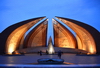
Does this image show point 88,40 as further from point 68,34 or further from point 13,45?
point 13,45

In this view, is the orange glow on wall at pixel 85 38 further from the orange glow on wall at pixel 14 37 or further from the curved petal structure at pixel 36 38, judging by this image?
the curved petal structure at pixel 36 38

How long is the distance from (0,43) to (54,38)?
10.3 meters

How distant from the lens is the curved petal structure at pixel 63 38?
22942 mm

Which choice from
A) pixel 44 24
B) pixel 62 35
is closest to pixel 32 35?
pixel 44 24

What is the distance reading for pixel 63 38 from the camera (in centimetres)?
2370

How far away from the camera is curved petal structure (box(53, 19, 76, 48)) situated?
22942mm

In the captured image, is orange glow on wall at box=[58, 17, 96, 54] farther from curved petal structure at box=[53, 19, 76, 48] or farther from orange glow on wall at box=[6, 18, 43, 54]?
orange glow on wall at box=[6, 18, 43, 54]

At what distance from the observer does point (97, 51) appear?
17.6 meters

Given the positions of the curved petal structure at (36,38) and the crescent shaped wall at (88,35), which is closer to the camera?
the crescent shaped wall at (88,35)

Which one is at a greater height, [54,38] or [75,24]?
[75,24]

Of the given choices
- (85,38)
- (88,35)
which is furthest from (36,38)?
(88,35)

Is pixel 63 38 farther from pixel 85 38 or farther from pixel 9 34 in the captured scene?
pixel 9 34

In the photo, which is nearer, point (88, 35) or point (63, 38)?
point (88, 35)

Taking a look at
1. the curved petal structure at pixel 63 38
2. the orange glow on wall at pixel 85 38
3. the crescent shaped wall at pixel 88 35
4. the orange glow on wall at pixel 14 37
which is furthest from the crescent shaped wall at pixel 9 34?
the curved petal structure at pixel 63 38
